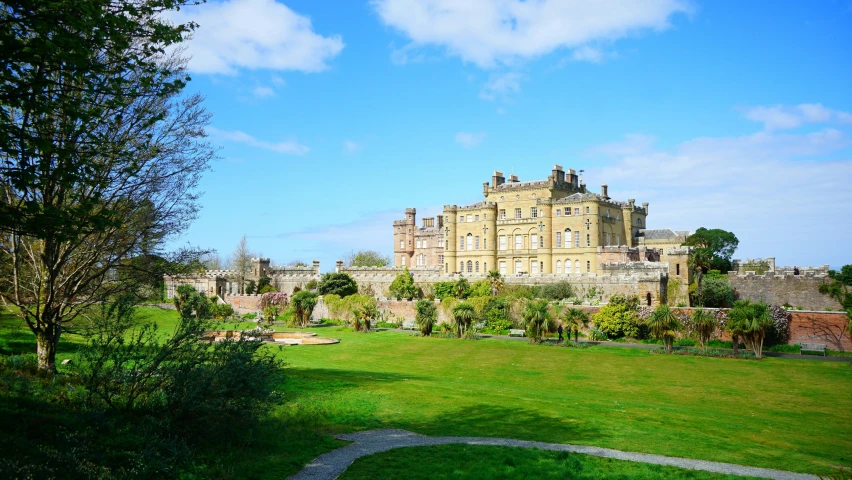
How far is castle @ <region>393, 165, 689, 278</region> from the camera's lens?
57.9m

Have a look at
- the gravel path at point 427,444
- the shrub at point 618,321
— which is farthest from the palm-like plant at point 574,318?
the gravel path at point 427,444

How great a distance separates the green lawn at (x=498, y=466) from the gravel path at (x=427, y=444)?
13.0 inches

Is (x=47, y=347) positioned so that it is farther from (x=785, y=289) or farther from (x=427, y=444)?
(x=785, y=289)

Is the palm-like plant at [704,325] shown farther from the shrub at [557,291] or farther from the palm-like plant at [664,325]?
the shrub at [557,291]

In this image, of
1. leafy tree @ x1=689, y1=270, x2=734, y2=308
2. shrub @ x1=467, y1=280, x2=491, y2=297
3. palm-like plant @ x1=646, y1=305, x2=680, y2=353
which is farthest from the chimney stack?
palm-like plant @ x1=646, y1=305, x2=680, y2=353

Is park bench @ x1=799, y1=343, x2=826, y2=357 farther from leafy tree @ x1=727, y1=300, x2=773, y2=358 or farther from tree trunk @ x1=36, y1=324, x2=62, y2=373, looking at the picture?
tree trunk @ x1=36, y1=324, x2=62, y2=373

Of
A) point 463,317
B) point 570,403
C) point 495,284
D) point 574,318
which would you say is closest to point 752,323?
point 574,318

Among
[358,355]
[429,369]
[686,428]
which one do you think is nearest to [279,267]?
[358,355]

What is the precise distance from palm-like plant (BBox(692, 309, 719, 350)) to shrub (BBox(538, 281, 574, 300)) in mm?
Answer: 14630

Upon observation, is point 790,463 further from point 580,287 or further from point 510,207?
point 510,207

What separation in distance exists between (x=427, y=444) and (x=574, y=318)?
27.0 meters

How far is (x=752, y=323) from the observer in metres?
31.0

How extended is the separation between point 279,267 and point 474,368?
45.4 meters

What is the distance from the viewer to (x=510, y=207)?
A: 2542 inches
